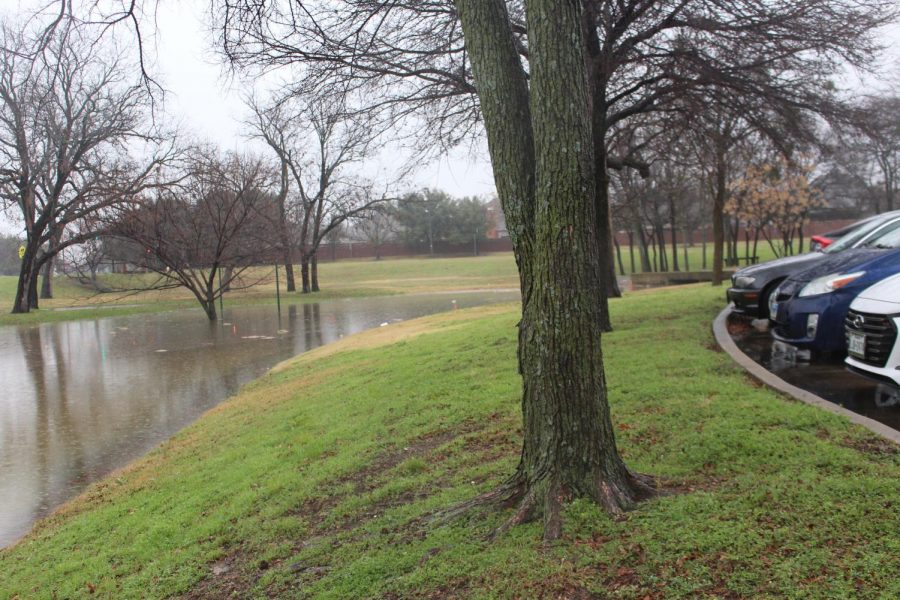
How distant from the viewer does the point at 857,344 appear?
5941 mm

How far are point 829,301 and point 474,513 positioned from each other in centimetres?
489

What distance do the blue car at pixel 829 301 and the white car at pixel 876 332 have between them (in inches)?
46.9

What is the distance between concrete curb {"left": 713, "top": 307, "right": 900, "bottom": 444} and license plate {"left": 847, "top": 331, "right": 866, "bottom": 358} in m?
0.47

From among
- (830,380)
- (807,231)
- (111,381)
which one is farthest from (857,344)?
(807,231)

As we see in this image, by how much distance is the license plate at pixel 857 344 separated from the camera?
5.84m

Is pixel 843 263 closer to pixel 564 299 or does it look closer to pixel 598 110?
pixel 598 110

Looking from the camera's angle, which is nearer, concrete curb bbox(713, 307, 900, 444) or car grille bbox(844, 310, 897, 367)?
concrete curb bbox(713, 307, 900, 444)

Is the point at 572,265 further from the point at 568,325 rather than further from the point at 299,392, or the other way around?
the point at 299,392

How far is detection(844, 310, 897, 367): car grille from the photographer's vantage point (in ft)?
18.2

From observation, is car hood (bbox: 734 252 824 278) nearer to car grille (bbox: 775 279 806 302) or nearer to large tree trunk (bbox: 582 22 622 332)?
car grille (bbox: 775 279 806 302)

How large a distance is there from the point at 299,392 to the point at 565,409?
830 cm

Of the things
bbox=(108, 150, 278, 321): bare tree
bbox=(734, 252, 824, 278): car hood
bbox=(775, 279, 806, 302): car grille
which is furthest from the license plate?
bbox=(108, 150, 278, 321): bare tree

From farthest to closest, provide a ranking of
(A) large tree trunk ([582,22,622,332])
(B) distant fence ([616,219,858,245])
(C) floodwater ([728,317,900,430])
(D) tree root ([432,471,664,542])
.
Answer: (B) distant fence ([616,219,858,245]) < (A) large tree trunk ([582,22,622,332]) < (C) floodwater ([728,317,900,430]) < (D) tree root ([432,471,664,542])

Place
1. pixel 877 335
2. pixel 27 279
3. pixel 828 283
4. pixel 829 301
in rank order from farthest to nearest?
1. pixel 27 279
2. pixel 828 283
3. pixel 829 301
4. pixel 877 335
